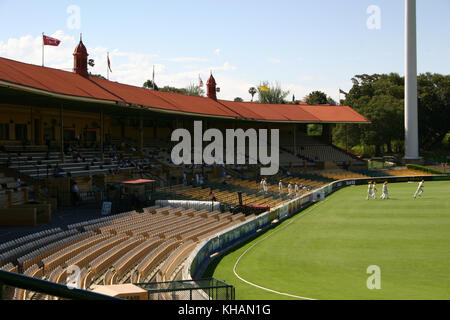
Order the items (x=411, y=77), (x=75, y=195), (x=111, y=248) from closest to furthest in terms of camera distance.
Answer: (x=111, y=248) < (x=75, y=195) < (x=411, y=77)

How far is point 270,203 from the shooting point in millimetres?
35875

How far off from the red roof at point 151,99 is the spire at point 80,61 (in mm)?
1155

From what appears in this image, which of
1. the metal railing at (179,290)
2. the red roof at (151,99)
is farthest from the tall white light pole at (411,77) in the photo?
the metal railing at (179,290)

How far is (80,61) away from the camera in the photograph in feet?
136

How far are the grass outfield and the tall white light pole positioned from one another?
141 ft

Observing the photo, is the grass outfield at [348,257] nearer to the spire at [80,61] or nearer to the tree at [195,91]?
the spire at [80,61]

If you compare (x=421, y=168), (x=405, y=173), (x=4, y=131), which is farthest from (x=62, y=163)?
(x=421, y=168)

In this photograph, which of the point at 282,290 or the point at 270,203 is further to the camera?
the point at 270,203

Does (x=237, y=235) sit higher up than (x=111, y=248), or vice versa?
(x=111, y=248)

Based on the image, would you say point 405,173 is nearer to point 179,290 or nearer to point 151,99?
point 151,99

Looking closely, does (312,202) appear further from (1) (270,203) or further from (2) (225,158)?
(2) (225,158)

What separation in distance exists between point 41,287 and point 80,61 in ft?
138
